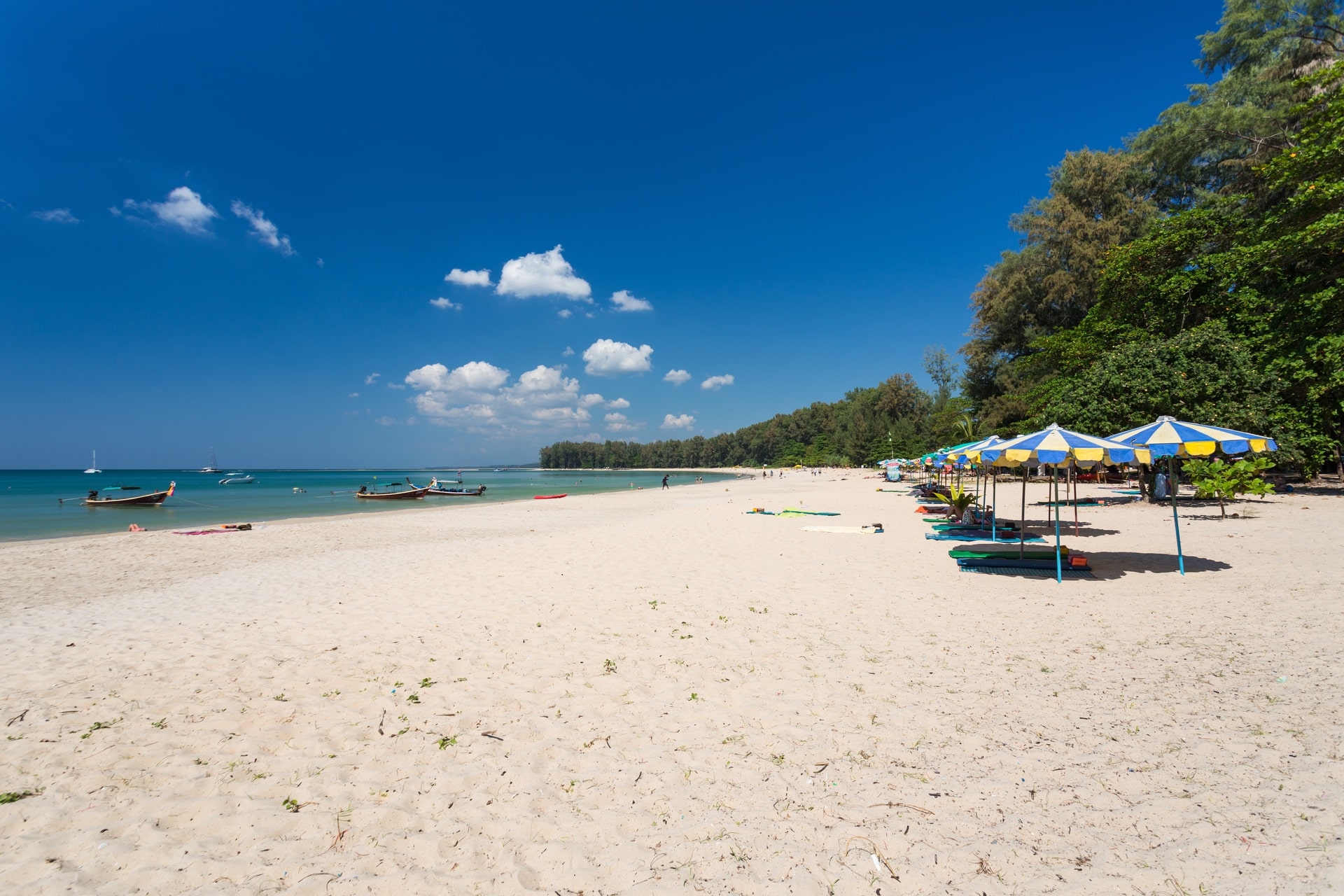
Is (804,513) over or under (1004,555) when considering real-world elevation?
under

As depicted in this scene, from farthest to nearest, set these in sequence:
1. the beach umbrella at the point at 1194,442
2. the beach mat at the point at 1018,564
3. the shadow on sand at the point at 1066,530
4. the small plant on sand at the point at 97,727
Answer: the shadow on sand at the point at 1066,530
the beach mat at the point at 1018,564
the beach umbrella at the point at 1194,442
the small plant on sand at the point at 97,727

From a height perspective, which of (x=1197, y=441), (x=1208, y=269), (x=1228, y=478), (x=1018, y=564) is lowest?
(x=1018, y=564)

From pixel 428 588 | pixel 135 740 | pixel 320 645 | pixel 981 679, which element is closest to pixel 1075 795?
pixel 981 679

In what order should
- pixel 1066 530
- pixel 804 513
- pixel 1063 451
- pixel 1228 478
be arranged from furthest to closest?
pixel 804 513 → pixel 1228 478 → pixel 1066 530 → pixel 1063 451

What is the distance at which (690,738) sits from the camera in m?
3.85

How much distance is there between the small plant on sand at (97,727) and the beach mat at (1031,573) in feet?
33.5

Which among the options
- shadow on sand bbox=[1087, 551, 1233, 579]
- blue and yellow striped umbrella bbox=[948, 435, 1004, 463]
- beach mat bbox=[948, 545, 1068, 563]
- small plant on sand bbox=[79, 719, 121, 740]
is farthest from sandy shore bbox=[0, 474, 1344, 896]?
blue and yellow striped umbrella bbox=[948, 435, 1004, 463]

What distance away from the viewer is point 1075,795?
3047mm

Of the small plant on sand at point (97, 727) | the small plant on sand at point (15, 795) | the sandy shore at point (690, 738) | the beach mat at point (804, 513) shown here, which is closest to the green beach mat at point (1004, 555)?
the sandy shore at point (690, 738)

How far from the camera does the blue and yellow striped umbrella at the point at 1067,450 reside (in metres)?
7.63

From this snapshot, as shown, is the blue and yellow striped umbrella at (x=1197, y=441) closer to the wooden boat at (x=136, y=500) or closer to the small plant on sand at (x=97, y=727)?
the small plant on sand at (x=97, y=727)

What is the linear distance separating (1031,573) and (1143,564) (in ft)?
7.15

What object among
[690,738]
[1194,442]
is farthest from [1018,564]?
[690,738]

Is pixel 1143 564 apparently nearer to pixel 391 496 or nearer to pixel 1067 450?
pixel 1067 450
